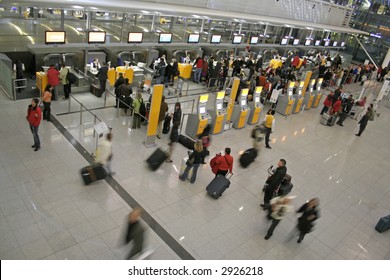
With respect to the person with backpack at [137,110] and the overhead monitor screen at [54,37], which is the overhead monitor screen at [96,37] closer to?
the overhead monitor screen at [54,37]

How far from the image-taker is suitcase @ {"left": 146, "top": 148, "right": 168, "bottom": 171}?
9391 mm

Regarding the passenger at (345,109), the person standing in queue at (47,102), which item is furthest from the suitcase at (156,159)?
the passenger at (345,109)

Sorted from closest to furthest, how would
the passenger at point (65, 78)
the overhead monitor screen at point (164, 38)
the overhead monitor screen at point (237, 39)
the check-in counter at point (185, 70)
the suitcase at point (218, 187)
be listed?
the suitcase at point (218, 187)
the passenger at point (65, 78)
the overhead monitor screen at point (164, 38)
the check-in counter at point (185, 70)
the overhead monitor screen at point (237, 39)

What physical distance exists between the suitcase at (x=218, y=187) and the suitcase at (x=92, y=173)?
2789mm

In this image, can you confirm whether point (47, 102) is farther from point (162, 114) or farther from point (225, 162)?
point (225, 162)

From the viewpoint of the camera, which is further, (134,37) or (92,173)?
(134,37)

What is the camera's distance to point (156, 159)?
940cm

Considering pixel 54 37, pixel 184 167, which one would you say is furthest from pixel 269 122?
pixel 54 37

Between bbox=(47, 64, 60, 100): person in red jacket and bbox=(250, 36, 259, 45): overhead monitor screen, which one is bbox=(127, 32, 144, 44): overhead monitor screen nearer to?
bbox=(47, 64, 60, 100): person in red jacket

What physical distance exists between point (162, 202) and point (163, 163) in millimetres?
1911

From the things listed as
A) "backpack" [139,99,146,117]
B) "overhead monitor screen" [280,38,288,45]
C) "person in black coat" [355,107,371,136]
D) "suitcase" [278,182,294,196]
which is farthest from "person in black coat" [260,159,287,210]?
"overhead monitor screen" [280,38,288,45]

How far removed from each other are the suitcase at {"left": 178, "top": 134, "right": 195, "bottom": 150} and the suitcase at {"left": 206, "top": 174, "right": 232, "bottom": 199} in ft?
8.45

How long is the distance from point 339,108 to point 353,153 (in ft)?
9.29

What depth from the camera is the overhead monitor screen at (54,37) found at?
528 inches
